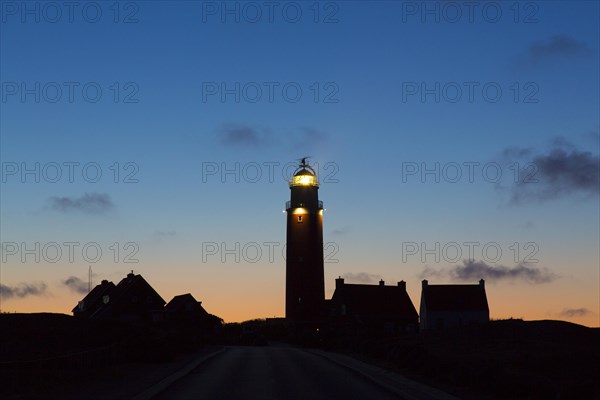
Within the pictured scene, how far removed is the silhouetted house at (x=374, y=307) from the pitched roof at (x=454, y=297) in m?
3.04

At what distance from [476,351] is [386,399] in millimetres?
30184

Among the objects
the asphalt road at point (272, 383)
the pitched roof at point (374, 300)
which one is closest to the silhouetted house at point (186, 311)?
the pitched roof at point (374, 300)

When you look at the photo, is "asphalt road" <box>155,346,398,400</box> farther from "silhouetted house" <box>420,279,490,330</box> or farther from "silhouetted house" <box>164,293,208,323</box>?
"silhouetted house" <box>420,279,490,330</box>

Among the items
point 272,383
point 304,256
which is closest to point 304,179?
point 304,256

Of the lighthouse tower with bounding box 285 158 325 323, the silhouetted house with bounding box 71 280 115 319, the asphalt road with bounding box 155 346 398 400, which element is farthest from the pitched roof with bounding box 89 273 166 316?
the asphalt road with bounding box 155 346 398 400

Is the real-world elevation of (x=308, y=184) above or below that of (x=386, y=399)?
above

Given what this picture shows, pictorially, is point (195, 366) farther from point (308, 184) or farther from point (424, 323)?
point (424, 323)

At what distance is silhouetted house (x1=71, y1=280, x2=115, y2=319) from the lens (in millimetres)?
96625

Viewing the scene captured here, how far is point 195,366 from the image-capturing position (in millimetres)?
Result: 37344

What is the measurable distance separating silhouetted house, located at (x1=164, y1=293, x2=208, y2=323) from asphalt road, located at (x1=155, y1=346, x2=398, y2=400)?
5130 cm

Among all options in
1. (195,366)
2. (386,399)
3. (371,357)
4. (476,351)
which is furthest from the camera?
(476,351)

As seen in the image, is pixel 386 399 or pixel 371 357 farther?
pixel 371 357

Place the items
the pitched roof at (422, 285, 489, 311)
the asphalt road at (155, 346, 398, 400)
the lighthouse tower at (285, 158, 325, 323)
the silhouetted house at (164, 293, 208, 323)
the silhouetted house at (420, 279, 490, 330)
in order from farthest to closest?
1. the pitched roof at (422, 285, 489, 311)
2. the silhouetted house at (420, 279, 490, 330)
3. the silhouetted house at (164, 293, 208, 323)
4. the lighthouse tower at (285, 158, 325, 323)
5. the asphalt road at (155, 346, 398, 400)

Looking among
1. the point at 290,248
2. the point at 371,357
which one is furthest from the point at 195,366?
the point at 290,248
